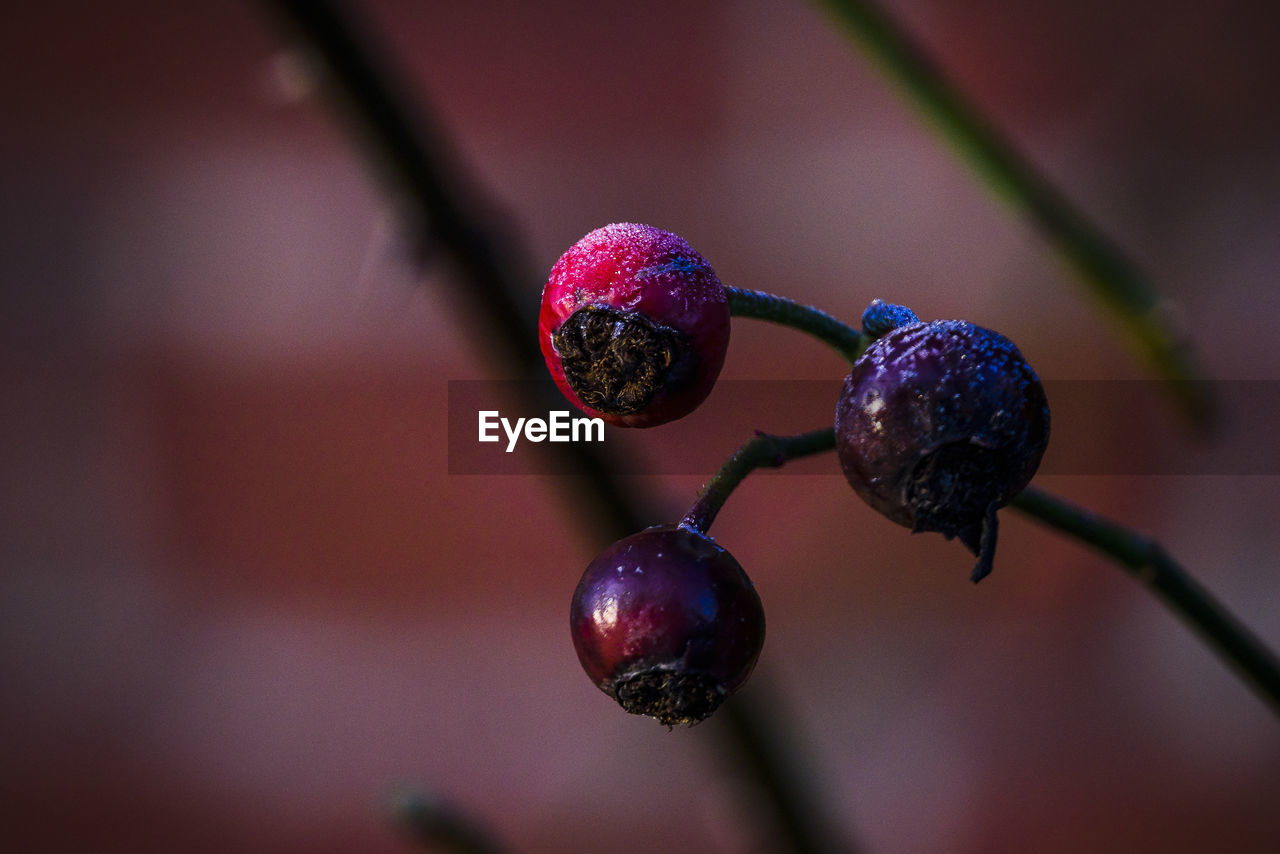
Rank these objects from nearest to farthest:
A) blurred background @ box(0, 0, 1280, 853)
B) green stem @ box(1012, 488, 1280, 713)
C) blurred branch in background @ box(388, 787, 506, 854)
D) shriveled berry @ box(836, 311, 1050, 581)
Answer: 1. shriveled berry @ box(836, 311, 1050, 581)
2. green stem @ box(1012, 488, 1280, 713)
3. blurred branch in background @ box(388, 787, 506, 854)
4. blurred background @ box(0, 0, 1280, 853)

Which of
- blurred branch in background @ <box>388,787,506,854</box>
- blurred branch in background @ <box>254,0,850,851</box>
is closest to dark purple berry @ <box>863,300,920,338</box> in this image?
blurred branch in background @ <box>254,0,850,851</box>

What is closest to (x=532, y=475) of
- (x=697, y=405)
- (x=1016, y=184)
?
(x=1016, y=184)

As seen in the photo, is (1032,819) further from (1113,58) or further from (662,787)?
(1113,58)

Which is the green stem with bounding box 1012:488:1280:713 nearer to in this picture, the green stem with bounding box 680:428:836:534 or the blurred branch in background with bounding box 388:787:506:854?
the green stem with bounding box 680:428:836:534

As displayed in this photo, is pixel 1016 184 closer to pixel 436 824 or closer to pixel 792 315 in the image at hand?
pixel 792 315

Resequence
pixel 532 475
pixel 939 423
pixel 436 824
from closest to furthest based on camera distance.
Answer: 1. pixel 939 423
2. pixel 436 824
3. pixel 532 475

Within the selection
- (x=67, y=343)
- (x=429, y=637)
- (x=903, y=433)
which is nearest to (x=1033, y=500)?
(x=903, y=433)

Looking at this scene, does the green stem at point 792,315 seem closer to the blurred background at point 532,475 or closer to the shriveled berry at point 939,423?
the shriveled berry at point 939,423
